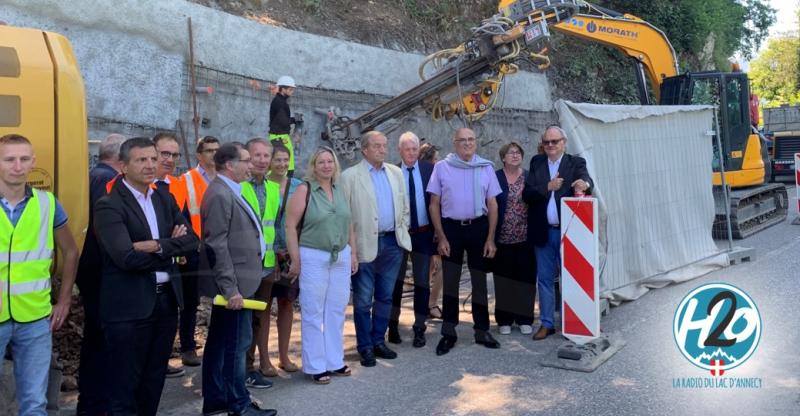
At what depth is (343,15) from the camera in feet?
49.3

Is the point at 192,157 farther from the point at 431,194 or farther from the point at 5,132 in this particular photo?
the point at 5,132

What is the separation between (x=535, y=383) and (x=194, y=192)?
9.50 feet

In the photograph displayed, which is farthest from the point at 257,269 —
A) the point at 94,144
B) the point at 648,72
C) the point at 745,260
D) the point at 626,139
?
the point at 648,72

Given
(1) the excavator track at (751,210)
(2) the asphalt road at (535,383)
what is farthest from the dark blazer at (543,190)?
(1) the excavator track at (751,210)

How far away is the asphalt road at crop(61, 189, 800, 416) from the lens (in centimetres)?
479

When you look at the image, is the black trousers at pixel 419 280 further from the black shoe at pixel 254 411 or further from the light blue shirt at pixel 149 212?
the light blue shirt at pixel 149 212

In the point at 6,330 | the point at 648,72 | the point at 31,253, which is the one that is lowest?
the point at 6,330

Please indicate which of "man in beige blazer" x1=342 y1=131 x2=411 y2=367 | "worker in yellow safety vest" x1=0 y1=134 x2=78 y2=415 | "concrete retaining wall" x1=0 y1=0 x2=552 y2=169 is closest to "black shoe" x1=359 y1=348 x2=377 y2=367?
"man in beige blazer" x1=342 y1=131 x2=411 y2=367

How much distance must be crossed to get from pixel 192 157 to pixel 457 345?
5268 millimetres

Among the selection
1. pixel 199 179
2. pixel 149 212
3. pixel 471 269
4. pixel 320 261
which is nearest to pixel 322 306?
pixel 320 261

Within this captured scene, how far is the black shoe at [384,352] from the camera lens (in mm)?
6137

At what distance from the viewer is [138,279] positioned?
159 inches

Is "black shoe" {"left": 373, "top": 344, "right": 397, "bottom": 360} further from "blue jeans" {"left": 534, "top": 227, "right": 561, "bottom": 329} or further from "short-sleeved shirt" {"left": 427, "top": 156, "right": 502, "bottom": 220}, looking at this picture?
"blue jeans" {"left": 534, "top": 227, "right": 561, "bottom": 329}

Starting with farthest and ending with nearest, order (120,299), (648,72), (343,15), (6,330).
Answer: (343,15) < (648,72) < (120,299) < (6,330)
